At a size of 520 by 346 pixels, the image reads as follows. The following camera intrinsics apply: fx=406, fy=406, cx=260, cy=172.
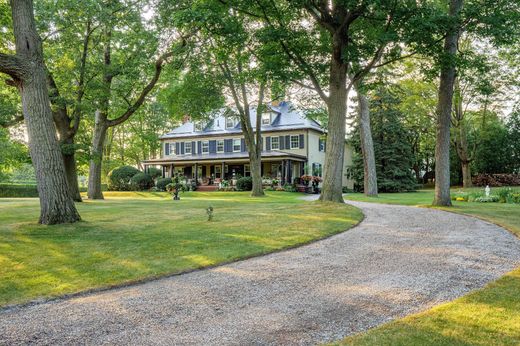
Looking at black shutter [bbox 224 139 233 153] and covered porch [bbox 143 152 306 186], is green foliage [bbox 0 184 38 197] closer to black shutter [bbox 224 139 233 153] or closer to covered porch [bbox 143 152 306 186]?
covered porch [bbox 143 152 306 186]

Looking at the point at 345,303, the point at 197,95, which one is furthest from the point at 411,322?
the point at 197,95

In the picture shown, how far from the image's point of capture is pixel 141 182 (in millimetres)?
36500

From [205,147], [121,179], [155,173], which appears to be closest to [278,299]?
[121,179]

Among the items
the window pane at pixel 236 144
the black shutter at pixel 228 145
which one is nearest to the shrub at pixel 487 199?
the window pane at pixel 236 144

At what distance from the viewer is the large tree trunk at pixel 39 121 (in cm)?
909

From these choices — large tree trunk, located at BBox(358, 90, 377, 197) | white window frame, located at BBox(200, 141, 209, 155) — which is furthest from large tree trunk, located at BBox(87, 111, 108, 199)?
white window frame, located at BBox(200, 141, 209, 155)

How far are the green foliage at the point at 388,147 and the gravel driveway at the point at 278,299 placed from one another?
27981mm

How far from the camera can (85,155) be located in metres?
18.7

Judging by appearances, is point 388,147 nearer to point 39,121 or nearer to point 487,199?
point 487,199

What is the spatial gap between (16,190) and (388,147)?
30.5 m

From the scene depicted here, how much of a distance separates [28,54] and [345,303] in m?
8.73

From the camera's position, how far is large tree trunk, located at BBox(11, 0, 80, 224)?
9.09 meters

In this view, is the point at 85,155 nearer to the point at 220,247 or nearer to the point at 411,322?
the point at 220,247

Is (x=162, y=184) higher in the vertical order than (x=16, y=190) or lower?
higher
